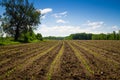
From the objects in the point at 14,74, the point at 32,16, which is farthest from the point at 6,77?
the point at 32,16

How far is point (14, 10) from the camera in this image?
44156 mm

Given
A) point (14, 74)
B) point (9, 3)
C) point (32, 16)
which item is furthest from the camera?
point (32, 16)

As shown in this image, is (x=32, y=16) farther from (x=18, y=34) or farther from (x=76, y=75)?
(x=76, y=75)

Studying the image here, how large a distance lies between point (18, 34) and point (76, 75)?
39874 millimetres

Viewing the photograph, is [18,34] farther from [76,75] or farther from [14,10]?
[76,75]

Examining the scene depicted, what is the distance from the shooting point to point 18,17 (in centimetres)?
4403

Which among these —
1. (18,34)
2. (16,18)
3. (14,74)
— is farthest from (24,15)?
(14,74)

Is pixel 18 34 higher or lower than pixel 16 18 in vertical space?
lower

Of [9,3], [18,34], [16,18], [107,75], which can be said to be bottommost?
[107,75]

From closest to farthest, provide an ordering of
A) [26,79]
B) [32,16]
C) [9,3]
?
[26,79], [9,3], [32,16]

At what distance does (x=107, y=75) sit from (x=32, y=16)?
41.9 m

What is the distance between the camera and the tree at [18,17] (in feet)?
143

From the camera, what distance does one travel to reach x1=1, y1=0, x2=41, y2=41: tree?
4366 centimetres

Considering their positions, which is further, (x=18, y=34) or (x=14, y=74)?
(x=18, y=34)
